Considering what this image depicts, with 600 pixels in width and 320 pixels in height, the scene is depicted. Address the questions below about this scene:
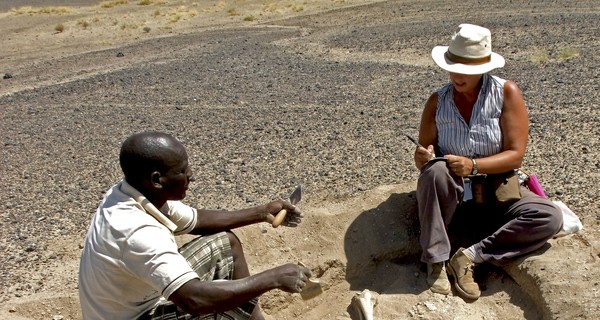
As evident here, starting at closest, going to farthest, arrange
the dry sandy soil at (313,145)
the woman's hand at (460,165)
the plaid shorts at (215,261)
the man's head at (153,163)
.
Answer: the man's head at (153,163) < the plaid shorts at (215,261) < the woman's hand at (460,165) < the dry sandy soil at (313,145)

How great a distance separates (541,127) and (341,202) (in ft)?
8.38

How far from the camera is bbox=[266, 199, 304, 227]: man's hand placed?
372 centimetres

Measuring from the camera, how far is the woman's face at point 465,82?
397 cm

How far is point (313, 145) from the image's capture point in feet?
22.3

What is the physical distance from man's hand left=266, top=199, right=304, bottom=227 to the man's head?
90 cm

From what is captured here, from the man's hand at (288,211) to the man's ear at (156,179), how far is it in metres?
0.96

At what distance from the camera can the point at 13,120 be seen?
948 cm

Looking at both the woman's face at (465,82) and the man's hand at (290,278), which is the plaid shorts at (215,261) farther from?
the woman's face at (465,82)

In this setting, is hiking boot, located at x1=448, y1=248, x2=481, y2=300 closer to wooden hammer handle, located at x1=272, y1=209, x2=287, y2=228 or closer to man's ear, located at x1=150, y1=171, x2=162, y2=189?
wooden hammer handle, located at x1=272, y1=209, x2=287, y2=228

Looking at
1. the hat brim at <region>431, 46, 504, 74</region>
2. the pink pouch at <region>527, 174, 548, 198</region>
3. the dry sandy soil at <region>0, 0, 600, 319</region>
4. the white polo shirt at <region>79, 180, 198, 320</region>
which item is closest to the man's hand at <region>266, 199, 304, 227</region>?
the dry sandy soil at <region>0, 0, 600, 319</region>

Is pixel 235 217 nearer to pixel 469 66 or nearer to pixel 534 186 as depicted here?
pixel 469 66

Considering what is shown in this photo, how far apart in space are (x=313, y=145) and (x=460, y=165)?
3.05 m

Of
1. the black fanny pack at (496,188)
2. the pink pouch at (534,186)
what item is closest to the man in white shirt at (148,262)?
the black fanny pack at (496,188)

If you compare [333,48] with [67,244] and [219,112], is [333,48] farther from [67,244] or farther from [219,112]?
A: [67,244]
